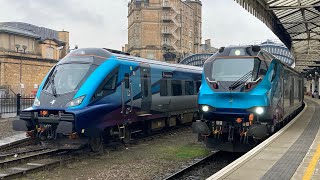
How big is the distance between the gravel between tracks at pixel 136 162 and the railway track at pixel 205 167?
1.48 feet

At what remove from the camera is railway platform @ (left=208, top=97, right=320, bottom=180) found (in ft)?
23.1

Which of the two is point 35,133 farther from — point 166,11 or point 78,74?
point 166,11

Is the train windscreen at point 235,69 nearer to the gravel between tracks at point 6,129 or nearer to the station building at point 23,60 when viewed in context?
the gravel between tracks at point 6,129

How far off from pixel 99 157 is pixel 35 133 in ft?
6.89

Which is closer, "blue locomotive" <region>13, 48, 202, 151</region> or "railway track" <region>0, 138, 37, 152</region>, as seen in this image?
"blue locomotive" <region>13, 48, 202, 151</region>

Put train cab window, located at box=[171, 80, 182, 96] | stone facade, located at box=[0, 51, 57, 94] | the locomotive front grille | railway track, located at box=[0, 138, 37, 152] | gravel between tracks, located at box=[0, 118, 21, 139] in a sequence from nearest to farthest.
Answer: the locomotive front grille < railway track, located at box=[0, 138, 37, 152] < gravel between tracks, located at box=[0, 118, 21, 139] < train cab window, located at box=[171, 80, 182, 96] < stone facade, located at box=[0, 51, 57, 94]

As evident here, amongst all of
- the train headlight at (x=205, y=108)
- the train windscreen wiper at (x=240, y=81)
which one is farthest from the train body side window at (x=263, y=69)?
the train headlight at (x=205, y=108)

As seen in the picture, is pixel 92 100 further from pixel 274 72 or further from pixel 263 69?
pixel 274 72

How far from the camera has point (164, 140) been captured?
50.1 ft

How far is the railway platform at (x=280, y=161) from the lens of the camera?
23.1ft

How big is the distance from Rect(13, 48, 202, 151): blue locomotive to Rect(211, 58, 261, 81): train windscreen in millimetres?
3245

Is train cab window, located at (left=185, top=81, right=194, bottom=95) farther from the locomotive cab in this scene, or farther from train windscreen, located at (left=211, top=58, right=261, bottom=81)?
the locomotive cab

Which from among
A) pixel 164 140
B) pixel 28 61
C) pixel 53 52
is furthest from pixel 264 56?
pixel 53 52

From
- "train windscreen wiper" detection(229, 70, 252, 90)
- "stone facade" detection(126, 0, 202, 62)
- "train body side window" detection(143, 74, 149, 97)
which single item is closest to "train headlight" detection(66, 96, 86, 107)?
"train body side window" detection(143, 74, 149, 97)
